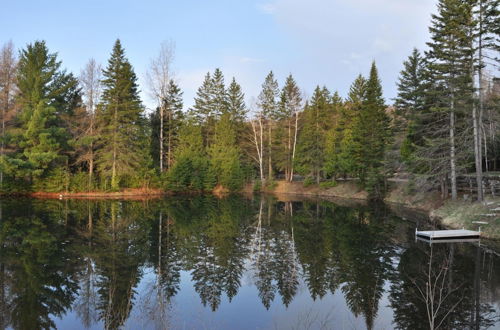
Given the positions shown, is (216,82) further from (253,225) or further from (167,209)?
(253,225)

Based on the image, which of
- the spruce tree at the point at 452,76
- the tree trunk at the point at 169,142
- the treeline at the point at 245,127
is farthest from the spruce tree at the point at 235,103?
the spruce tree at the point at 452,76

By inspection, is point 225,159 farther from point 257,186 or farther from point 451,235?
point 451,235

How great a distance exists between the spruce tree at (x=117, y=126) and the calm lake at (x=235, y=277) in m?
15.4

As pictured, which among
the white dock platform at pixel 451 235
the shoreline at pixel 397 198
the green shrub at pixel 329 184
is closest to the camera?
the white dock platform at pixel 451 235

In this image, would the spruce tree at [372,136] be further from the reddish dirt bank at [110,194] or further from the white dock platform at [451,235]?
the reddish dirt bank at [110,194]

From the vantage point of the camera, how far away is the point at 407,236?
760 inches

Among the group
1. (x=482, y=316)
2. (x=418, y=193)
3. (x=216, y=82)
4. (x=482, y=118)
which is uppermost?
(x=216, y=82)

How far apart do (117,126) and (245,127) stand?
2301 cm

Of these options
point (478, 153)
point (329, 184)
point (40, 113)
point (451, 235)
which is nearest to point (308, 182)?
point (329, 184)

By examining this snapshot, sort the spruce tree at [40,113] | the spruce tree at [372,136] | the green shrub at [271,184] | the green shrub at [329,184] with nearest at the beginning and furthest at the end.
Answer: the spruce tree at [40,113] < the spruce tree at [372,136] < the green shrub at [329,184] < the green shrub at [271,184]

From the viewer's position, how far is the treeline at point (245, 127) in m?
23.6

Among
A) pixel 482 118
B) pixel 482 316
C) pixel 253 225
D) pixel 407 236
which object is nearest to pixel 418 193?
pixel 482 118

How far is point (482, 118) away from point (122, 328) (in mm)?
23610

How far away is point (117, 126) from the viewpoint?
37.0 metres
